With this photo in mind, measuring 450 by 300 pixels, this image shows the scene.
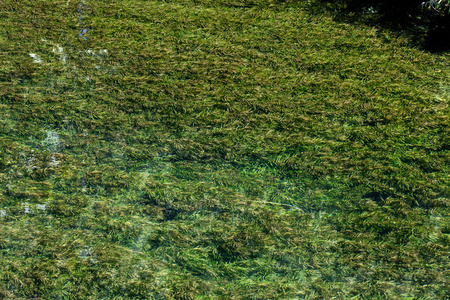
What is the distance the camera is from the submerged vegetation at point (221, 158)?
7.57ft

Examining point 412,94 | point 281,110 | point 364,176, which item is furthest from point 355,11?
point 364,176

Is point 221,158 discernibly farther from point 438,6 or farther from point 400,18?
point 438,6

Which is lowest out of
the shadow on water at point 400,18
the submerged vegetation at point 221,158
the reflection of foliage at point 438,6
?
the submerged vegetation at point 221,158

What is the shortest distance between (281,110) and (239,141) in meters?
0.45

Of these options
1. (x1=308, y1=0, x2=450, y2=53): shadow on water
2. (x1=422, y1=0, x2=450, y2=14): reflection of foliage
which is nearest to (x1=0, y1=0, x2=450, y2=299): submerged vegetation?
(x1=308, y1=0, x2=450, y2=53): shadow on water

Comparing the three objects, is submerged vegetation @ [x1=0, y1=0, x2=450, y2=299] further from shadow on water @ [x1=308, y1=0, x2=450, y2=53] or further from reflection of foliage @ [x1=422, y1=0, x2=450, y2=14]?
reflection of foliage @ [x1=422, y1=0, x2=450, y2=14]

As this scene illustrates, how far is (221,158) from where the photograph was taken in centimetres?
284

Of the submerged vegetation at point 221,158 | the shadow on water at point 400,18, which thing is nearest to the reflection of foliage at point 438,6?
the shadow on water at point 400,18

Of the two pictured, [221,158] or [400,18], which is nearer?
[221,158]

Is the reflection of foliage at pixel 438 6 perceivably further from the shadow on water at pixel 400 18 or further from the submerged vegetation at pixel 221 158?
the submerged vegetation at pixel 221 158

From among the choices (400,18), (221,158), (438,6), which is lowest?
(221,158)

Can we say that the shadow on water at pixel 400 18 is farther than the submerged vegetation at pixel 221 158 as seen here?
Yes

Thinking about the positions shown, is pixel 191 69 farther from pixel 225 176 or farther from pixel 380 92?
Result: pixel 380 92

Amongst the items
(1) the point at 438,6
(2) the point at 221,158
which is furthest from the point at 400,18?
(2) the point at 221,158
